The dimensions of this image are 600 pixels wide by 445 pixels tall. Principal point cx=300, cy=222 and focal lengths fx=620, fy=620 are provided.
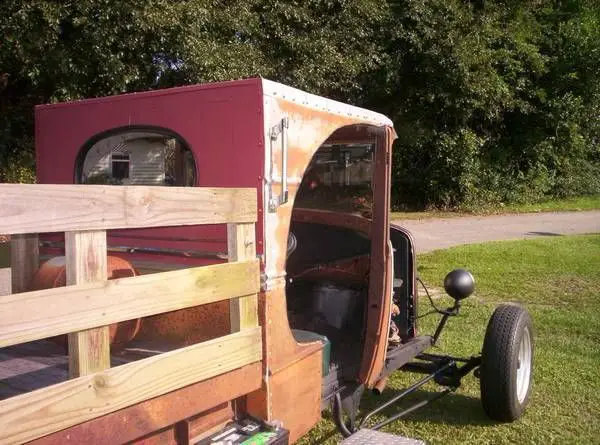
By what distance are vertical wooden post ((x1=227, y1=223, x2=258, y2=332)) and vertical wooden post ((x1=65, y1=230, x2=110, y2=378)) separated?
62 cm

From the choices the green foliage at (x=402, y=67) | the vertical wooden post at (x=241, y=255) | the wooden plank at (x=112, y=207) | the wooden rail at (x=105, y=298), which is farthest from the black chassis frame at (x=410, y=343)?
the green foliage at (x=402, y=67)

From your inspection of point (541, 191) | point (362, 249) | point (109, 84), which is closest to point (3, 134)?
point (109, 84)

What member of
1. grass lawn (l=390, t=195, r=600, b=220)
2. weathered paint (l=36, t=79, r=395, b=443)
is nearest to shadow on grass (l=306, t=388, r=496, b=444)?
weathered paint (l=36, t=79, r=395, b=443)

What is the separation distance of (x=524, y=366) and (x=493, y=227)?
12.3 metres

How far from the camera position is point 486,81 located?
18.0m

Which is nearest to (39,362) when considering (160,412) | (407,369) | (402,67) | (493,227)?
(160,412)

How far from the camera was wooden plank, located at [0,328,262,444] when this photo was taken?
5.48 feet

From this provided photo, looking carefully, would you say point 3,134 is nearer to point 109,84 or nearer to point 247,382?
point 109,84

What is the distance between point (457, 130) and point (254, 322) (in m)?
18.0

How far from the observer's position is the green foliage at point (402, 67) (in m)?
10.4

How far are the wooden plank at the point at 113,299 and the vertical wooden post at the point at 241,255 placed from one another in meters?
0.04

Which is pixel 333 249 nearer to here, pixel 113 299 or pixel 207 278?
pixel 207 278

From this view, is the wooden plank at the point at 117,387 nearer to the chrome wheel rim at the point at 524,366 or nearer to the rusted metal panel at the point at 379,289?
the rusted metal panel at the point at 379,289

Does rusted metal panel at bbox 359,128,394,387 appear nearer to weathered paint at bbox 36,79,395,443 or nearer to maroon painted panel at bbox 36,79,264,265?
weathered paint at bbox 36,79,395,443
